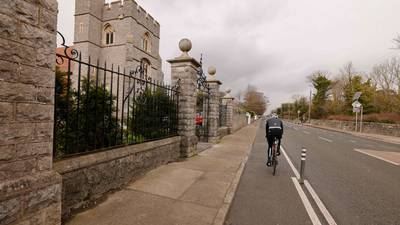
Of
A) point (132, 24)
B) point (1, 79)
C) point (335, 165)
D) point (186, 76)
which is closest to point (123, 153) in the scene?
point (1, 79)

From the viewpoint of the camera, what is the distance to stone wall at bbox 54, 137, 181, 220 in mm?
3282

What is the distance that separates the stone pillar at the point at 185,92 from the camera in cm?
762

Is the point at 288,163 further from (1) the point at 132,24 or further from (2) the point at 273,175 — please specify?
(1) the point at 132,24

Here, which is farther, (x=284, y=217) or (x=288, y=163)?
(x=288, y=163)

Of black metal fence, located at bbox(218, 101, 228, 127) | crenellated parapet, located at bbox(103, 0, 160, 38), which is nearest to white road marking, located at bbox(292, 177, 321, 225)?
black metal fence, located at bbox(218, 101, 228, 127)

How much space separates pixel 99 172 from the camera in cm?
390

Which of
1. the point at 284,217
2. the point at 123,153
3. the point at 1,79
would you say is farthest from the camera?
the point at 123,153

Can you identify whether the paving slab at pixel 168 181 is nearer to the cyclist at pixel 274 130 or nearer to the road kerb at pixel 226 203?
the road kerb at pixel 226 203

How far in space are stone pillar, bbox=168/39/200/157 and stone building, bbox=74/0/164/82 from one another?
1963 cm

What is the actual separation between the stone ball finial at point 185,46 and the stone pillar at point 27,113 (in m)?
5.41

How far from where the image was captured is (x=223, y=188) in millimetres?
4828

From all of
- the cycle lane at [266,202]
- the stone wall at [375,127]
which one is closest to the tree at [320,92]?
the stone wall at [375,127]

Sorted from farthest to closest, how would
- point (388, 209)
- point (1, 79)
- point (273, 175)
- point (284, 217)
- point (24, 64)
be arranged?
point (273, 175) → point (388, 209) → point (284, 217) → point (24, 64) → point (1, 79)

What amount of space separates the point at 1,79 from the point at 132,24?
95.2 ft
